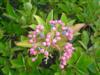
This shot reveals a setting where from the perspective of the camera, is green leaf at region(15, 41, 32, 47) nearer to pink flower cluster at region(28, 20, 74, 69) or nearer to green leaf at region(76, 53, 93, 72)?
pink flower cluster at region(28, 20, 74, 69)

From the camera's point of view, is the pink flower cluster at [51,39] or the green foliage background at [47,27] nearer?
the pink flower cluster at [51,39]

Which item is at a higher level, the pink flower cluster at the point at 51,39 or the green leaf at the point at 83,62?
the pink flower cluster at the point at 51,39

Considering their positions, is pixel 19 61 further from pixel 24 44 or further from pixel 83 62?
pixel 83 62

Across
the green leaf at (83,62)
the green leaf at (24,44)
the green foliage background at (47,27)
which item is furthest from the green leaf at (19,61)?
the green leaf at (83,62)

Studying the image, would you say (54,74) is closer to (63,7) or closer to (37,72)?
(37,72)

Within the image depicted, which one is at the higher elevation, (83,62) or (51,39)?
(51,39)

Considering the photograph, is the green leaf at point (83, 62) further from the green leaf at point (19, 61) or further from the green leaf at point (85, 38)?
the green leaf at point (19, 61)

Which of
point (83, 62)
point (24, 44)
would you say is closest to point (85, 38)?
point (83, 62)

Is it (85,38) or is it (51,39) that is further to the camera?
(85,38)
